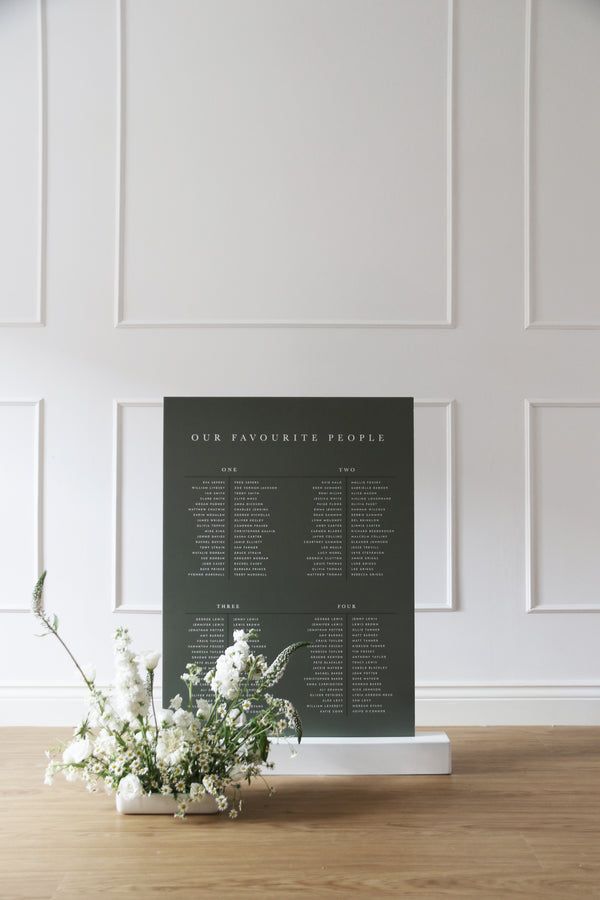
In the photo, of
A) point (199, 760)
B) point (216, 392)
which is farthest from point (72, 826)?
point (216, 392)

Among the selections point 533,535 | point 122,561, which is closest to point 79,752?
point 122,561

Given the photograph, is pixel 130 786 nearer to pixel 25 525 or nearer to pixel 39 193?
pixel 25 525

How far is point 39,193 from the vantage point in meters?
3.62

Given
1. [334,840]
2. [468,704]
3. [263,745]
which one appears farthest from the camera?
[468,704]

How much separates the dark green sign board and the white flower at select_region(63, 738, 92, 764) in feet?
1.39

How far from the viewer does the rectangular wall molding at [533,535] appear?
3578mm

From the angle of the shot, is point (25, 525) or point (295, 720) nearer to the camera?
point (295, 720)

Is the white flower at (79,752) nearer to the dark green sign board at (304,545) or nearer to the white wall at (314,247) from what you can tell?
the dark green sign board at (304,545)

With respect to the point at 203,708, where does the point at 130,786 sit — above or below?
below

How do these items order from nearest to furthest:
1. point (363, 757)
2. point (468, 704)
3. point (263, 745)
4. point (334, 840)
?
point (334, 840) < point (263, 745) < point (363, 757) < point (468, 704)

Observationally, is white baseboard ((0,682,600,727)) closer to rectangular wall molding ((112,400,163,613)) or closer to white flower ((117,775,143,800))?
rectangular wall molding ((112,400,163,613))

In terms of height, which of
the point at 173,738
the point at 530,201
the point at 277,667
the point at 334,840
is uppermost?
the point at 530,201

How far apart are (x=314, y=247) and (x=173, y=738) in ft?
6.88

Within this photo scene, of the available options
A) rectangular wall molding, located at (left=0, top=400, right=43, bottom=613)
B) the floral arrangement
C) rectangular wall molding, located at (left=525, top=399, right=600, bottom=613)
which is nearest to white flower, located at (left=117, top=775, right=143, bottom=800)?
the floral arrangement
